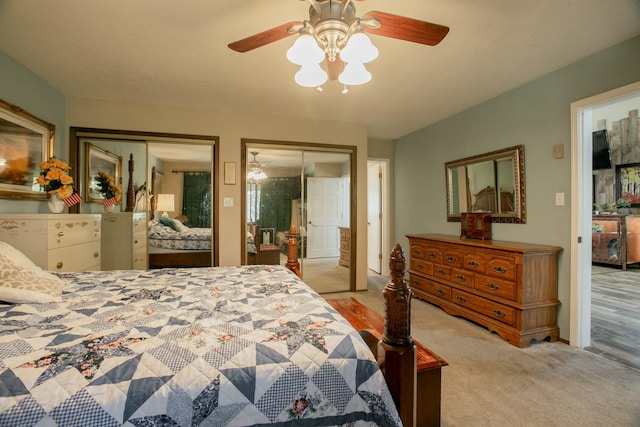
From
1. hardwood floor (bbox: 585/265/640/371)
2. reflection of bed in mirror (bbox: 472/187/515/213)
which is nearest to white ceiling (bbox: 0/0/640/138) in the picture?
reflection of bed in mirror (bbox: 472/187/515/213)

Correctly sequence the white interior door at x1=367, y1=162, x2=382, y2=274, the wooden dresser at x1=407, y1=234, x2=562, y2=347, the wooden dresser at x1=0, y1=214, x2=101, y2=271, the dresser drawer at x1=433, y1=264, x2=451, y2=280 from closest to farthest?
1. the wooden dresser at x1=0, y1=214, x2=101, y2=271
2. the wooden dresser at x1=407, y1=234, x2=562, y2=347
3. the dresser drawer at x1=433, y1=264, x2=451, y2=280
4. the white interior door at x1=367, y1=162, x2=382, y2=274

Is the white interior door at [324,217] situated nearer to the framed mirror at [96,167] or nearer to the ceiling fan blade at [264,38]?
the framed mirror at [96,167]

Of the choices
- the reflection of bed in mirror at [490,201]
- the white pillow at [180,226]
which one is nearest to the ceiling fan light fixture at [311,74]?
the reflection of bed in mirror at [490,201]

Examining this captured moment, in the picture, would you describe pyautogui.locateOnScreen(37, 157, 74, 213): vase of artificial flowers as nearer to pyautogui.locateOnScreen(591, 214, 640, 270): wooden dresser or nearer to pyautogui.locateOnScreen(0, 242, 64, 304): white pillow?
pyautogui.locateOnScreen(0, 242, 64, 304): white pillow

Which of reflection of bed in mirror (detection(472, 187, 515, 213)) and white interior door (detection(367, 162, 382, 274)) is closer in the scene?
reflection of bed in mirror (detection(472, 187, 515, 213))

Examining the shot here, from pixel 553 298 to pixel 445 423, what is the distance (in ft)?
5.90

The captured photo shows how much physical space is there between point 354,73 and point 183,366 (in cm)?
166

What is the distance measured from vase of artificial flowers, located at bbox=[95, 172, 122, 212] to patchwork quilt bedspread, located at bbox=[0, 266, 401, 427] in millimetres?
2490

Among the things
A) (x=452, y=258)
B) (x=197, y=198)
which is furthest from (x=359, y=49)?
(x=197, y=198)

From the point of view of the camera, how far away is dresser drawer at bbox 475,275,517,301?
2.61 metres

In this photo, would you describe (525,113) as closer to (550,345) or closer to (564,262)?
(564,262)

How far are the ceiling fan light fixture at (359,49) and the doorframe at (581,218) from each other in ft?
7.01

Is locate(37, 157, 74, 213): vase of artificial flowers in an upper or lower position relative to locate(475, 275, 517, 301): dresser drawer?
upper

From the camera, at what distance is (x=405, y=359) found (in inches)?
41.8
